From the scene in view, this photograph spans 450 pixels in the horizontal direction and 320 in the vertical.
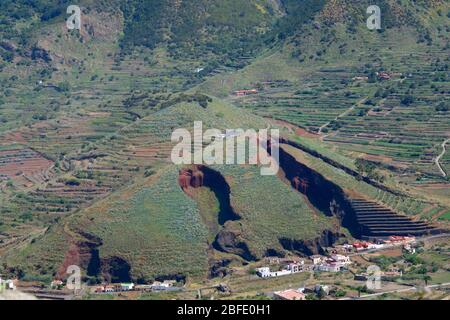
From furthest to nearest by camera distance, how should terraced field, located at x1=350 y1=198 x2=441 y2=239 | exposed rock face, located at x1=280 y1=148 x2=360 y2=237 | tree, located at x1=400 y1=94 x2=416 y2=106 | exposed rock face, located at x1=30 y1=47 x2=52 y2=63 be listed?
exposed rock face, located at x1=30 y1=47 x2=52 y2=63
tree, located at x1=400 y1=94 x2=416 y2=106
exposed rock face, located at x1=280 y1=148 x2=360 y2=237
terraced field, located at x1=350 y1=198 x2=441 y2=239

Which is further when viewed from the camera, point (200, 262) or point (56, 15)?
point (56, 15)

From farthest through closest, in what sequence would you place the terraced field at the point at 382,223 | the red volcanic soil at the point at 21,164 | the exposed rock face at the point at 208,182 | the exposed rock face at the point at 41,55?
the exposed rock face at the point at 41,55 < the red volcanic soil at the point at 21,164 < the terraced field at the point at 382,223 < the exposed rock face at the point at 208,182

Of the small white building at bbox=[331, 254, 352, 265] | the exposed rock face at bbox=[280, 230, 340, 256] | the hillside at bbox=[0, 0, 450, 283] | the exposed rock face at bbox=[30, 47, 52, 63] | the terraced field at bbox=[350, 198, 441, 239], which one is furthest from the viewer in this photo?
the exposed rock face at bbox=[30, 47, 52, 63]

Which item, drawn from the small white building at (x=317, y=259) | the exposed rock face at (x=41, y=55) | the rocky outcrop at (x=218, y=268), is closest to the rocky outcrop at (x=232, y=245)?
the rocky outcrop at (x=218, y=268)

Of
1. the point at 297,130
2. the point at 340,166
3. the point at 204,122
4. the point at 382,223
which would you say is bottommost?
the point at 382,223

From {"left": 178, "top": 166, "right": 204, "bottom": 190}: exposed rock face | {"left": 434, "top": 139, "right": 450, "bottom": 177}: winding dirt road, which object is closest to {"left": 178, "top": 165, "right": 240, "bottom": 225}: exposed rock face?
{"left": 178, "top": 166, "right": 204, "bottom": 190}: exposed rock face

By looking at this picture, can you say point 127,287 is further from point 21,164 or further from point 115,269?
point 21,164

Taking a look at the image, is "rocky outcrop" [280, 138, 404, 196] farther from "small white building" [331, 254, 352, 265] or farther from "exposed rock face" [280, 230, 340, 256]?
"small white building" [331, 254, 352, 265]

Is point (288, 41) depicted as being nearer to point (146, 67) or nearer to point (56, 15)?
point (146, 67)

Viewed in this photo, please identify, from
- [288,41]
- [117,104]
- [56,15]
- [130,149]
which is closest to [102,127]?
[117,104]

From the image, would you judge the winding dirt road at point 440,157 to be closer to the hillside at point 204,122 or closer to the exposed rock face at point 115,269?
the hillside at point 204,122

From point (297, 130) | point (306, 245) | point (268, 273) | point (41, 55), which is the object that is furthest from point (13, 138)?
point (268, 273)
